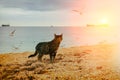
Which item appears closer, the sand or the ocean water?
the sand

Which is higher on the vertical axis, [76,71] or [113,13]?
[113,13]

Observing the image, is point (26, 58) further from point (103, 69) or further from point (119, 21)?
point (119, 21)

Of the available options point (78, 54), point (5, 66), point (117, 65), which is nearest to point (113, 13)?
point (78, 54)

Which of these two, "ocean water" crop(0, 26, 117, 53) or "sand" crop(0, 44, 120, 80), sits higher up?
"sand" crop(0, 44, 120, 80)

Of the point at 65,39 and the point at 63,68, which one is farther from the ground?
the point at 63,68

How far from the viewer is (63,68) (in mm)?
5984

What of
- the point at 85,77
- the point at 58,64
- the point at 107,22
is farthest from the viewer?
the point at 107,22

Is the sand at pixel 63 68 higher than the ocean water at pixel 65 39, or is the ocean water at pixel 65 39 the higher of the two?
the sand at pixel 63 68

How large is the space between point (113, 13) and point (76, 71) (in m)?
2.40

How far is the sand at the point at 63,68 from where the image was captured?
5.52m

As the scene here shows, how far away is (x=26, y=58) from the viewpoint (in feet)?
23.2

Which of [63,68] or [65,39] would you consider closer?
[63,68]

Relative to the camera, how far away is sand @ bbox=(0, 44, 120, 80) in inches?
217

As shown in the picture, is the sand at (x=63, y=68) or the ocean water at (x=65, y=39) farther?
the ocean water at (x=65, y=39)
